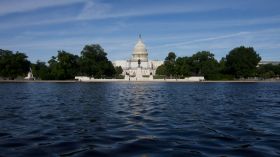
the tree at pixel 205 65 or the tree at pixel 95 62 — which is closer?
the tree at pixel 205 65

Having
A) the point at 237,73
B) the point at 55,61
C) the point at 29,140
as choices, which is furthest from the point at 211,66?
the point at 29,140

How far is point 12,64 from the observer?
456ft

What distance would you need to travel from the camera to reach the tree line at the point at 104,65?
140125mm

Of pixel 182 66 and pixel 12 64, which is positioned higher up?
pixel 12 64

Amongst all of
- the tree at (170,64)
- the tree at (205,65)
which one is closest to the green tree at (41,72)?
the tree at (170,64)

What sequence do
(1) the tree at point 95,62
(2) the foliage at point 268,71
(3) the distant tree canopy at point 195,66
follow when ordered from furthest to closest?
1. (2) the foliage at point 268,71
2. (1) the tree at point 95,62
3. (3) the distant tree canopy at point 195,66

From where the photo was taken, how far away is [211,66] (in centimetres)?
14275

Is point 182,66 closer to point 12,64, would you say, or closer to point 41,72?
point 41,72

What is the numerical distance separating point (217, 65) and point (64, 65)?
55461 mm

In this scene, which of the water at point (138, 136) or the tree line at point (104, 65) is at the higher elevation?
the tree line at point (104, 65)

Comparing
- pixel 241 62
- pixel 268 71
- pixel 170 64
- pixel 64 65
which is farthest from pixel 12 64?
pixel 268 71

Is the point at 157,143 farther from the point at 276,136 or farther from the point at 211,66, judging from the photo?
the point at 211,66

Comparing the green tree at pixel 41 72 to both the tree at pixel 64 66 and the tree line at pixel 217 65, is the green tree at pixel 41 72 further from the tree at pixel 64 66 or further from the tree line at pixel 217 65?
the tree line at pixel 217 65

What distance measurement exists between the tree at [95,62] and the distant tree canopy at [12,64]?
21270 millimetres
